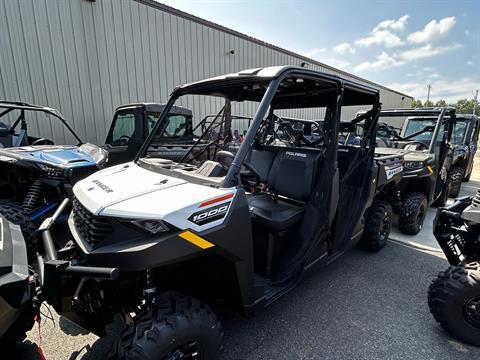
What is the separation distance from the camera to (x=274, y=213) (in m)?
2.32

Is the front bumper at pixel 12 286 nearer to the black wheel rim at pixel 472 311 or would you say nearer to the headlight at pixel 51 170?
the headlight at pixel 51 170

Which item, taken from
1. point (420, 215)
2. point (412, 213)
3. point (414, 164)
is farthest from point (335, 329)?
point (414, 164)

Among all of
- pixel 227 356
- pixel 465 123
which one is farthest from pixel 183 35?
pixel 227 356

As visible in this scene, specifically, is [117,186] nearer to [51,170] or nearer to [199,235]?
[199,235]

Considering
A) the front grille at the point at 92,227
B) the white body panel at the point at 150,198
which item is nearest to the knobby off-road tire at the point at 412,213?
the white body panel at the point at 150,198

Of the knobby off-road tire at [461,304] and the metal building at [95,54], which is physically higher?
the metal building at [95,54]

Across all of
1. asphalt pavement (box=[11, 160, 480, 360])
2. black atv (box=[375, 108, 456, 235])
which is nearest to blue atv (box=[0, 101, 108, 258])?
asphalt pavement (box=[11, 160, 480, 360])

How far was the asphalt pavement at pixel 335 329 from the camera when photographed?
2.03m

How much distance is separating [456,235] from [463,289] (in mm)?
492

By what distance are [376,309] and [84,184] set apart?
269cm

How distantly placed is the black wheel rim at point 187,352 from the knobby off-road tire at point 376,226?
2.68 m

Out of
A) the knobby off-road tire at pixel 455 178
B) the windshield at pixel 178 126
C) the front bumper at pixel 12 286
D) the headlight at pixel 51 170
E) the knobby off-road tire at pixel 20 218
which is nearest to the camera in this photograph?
the front bumper at pixel 12 286

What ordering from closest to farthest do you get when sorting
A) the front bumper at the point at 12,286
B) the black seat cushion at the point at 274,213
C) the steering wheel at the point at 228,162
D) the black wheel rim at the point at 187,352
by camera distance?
the front bumper at the point at 12,286, the black wheel rim at the point at 187,352, the steering wheel at the point at 228,162, the black seat cushion at the point at 274,213

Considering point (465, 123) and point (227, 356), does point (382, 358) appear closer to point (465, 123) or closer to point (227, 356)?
point (227, 356)
